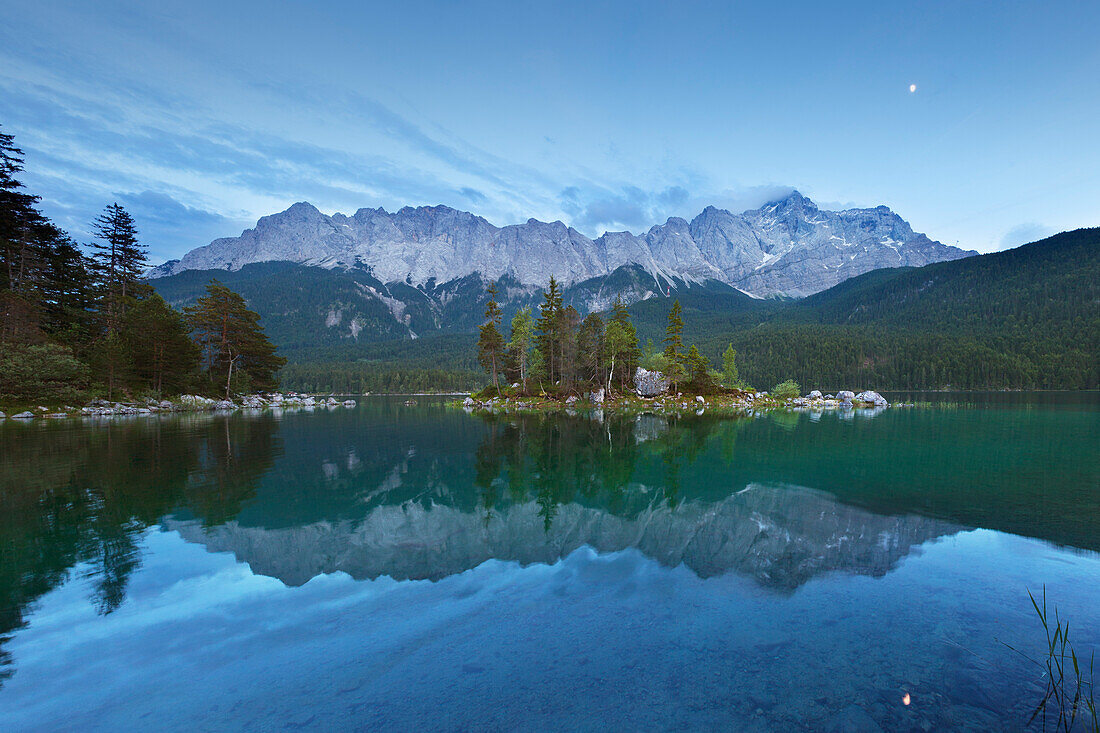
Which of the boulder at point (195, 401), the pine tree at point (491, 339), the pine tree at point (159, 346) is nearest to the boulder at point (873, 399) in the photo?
the pine tree at point (491, 339)

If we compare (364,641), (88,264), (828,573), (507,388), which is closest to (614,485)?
(828,573)

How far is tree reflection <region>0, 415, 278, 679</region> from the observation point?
10703 millimetres

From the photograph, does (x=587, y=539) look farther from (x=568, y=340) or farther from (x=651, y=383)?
(x=651, y=383)

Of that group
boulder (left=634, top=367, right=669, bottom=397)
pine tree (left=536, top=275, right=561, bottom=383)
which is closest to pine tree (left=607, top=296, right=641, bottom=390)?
boulder (left=634, top=367, right=669, bottom=397)

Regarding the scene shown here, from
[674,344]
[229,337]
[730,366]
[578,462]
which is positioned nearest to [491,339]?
[674,344]

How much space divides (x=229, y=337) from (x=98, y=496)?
223ft

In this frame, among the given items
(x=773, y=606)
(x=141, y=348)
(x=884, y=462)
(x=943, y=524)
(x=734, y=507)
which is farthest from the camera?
(x=141, y=348)

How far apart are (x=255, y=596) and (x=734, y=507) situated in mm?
16346

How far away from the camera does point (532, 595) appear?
1064 cm

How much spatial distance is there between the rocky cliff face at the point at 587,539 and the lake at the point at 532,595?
0.11 m

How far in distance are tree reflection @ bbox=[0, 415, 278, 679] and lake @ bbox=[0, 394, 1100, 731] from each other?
129 millimetres

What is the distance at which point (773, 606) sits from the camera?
996 centimetres

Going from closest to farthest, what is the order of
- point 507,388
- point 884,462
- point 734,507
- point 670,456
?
point 734,507, point 884,462, point 670,456, point 507,388

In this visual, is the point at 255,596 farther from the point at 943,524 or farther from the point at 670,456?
the point at 670,456
